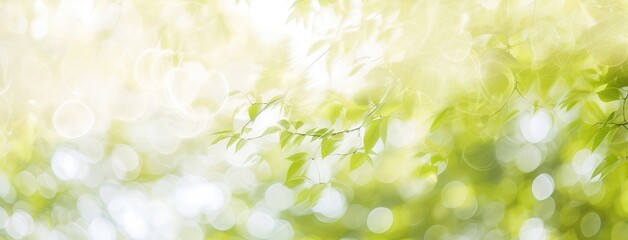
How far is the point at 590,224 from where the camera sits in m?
4.29

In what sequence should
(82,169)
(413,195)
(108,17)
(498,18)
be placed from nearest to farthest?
(498,18) → (108,17) → (413,195) → (82,169)

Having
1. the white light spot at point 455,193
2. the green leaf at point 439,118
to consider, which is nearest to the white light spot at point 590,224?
the white light spot at point 455,193

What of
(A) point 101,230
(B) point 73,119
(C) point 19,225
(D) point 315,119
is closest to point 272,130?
(D) point 315,119

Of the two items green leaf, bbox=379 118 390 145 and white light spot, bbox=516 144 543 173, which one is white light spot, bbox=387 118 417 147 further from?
green leaf, bbox=379 118 390 145

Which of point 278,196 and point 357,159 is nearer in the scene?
point 357,159

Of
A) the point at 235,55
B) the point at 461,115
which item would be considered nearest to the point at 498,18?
the point at 461,115

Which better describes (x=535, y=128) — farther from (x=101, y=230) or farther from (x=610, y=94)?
(x=101, y=230)

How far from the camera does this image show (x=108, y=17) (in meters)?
3.50

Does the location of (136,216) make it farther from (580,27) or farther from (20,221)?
(580,27)

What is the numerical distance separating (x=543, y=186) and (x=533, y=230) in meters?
0.38

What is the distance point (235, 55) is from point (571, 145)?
2.41 m

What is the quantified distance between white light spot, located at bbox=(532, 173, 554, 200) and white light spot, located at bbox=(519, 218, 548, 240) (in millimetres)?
217

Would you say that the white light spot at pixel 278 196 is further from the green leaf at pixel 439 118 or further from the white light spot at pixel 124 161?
the green leaf at pixel 439 118

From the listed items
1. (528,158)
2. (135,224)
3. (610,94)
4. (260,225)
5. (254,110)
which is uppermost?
(254,110)
